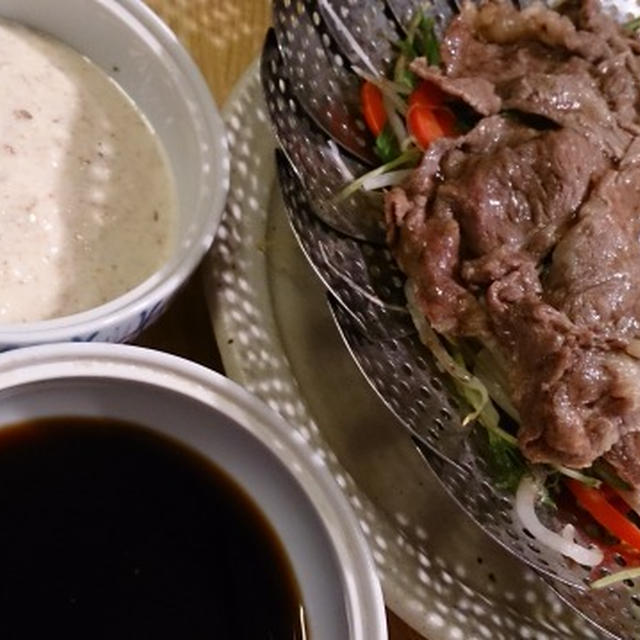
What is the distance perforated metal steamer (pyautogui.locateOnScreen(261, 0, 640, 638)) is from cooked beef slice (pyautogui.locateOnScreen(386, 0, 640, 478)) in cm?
7

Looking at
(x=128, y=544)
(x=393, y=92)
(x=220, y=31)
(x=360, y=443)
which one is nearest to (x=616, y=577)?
(x=360, y=443)

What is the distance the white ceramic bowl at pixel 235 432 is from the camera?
1.21m

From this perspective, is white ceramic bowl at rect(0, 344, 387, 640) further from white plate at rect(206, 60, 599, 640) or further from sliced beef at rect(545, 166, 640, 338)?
sliced beef at rect(545, 166, 640, 338)

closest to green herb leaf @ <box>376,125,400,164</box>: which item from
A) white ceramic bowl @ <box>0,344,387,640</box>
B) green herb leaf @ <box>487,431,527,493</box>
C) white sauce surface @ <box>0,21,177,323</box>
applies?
white sauce surface @ <box>0,21,177,323</box>

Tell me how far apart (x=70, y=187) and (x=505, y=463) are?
740 mm

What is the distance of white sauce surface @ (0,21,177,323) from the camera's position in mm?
1538

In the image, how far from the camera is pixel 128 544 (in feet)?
4.16

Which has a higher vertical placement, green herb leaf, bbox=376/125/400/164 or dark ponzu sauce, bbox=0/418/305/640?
green herb leaf, bbox=376/125/400/164

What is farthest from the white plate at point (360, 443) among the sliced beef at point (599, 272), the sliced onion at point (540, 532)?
the sliced beef at point (599, 272)

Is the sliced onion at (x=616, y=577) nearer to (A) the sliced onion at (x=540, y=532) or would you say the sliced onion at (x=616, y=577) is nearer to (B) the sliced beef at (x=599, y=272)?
(A) the sliced onion at (x=540, y=532)

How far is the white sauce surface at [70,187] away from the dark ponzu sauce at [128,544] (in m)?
0.29

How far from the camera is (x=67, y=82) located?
172 centimetres

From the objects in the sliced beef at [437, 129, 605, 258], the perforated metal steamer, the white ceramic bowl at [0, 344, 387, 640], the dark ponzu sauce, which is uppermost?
the sliced beef at [437, 129, 605, 258]

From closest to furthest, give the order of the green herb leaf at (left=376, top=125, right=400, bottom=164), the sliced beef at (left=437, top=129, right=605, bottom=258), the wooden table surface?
the sliced beef at (left=437, top=129, right=605, bottom=258)
the green herb leaf at (left=376, top=125, right=400, bottom=164)
the wooden table surface
